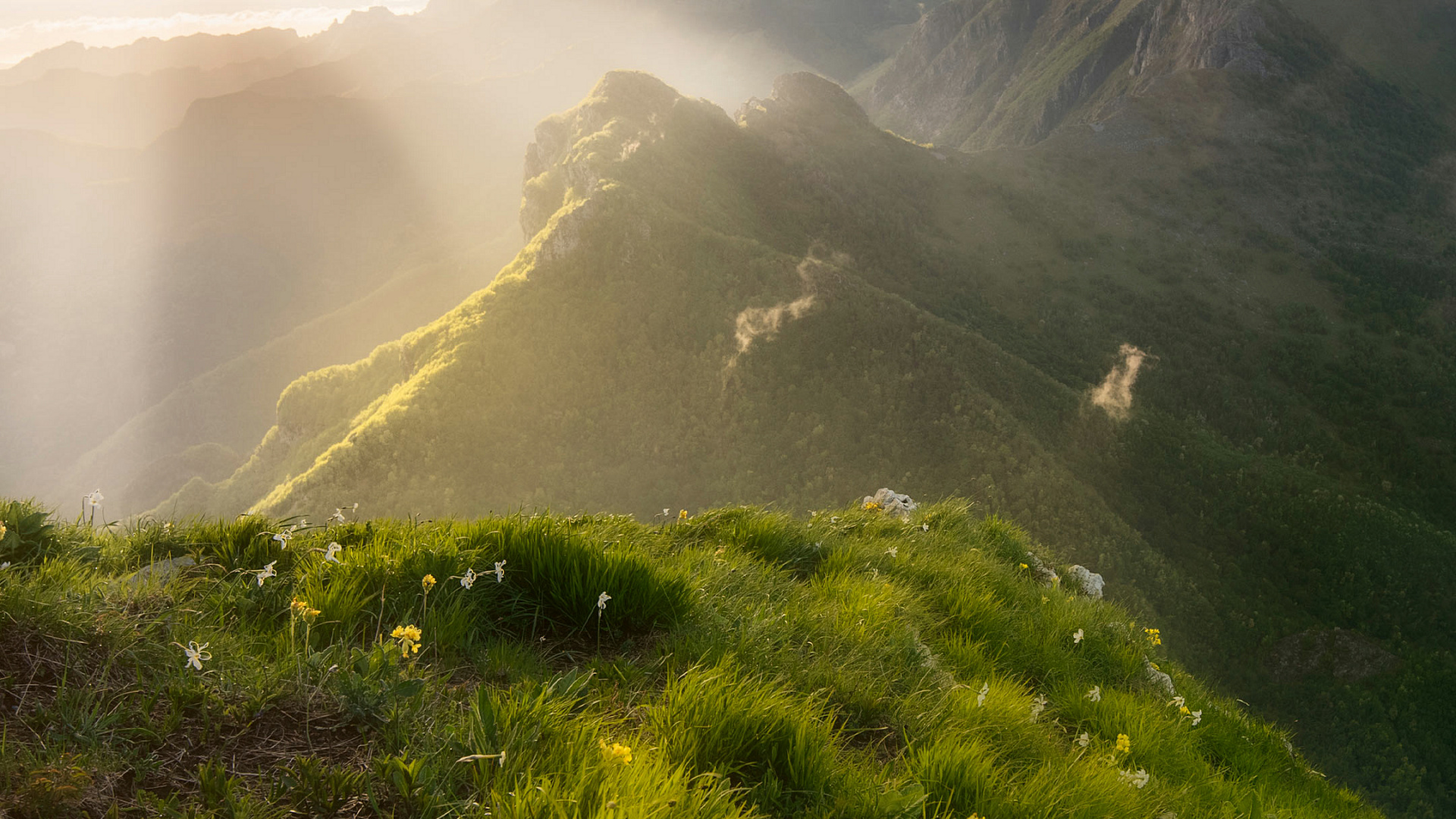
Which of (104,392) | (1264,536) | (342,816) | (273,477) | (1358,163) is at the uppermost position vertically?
(1358,163)


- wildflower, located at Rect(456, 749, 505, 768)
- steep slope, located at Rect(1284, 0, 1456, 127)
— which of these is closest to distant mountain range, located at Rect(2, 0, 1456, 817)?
steep slope, located at Rect(1284, 0, 1456, 127)

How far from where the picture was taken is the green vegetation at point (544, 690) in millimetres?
2074

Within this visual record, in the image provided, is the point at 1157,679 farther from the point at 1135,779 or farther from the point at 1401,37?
the point at 1401,37

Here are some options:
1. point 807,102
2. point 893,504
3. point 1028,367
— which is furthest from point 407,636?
point 807,102

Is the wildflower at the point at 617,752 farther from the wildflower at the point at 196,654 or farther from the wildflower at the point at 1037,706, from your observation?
the wildflower at the point at 1037,706

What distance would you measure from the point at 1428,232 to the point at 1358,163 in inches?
845

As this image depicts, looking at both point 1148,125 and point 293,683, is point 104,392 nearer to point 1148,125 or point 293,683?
point 293,683

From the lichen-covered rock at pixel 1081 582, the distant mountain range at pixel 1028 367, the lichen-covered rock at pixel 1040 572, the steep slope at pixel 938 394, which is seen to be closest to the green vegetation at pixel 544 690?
the lichen-covered rock at pixel 1040 572

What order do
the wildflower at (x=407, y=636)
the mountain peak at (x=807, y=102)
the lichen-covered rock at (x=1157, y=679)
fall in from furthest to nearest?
the mountain peak at (x=807, y=102), the lichen-covered rock at (x=1157, y=679), the wildflower at (x=407, y=636)

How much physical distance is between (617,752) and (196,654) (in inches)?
62.9

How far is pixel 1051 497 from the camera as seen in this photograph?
55438mm

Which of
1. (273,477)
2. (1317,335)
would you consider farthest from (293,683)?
(1317,335)

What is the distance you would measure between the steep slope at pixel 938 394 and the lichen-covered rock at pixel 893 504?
3994 cm

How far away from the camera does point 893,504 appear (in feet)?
37.8
